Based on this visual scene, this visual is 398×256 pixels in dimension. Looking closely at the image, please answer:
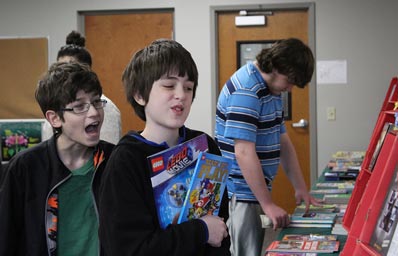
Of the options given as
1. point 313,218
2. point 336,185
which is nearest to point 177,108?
point 313,218

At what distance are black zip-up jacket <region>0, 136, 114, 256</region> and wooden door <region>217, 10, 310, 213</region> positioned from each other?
13.0 feet

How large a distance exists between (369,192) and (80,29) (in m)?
4.53

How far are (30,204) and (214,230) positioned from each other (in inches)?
20.5

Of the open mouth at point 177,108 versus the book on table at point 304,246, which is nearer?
the open mouth at point 177,108

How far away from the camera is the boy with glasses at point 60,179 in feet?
5.01

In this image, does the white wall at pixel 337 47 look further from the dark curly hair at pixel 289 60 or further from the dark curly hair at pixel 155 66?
the dark curly hair at pixel 155 66

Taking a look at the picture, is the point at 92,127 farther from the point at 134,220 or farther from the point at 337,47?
the point at 337,47

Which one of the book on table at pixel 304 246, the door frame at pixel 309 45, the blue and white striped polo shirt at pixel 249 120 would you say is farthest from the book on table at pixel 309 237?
the door frame at pixel 309 45

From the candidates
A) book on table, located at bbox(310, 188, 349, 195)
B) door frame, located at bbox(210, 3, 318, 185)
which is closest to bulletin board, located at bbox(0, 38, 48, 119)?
door frame, located at bbox(210, 3, 318, 185)

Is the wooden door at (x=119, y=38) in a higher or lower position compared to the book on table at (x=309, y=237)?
higher

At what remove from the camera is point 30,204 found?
1538mm

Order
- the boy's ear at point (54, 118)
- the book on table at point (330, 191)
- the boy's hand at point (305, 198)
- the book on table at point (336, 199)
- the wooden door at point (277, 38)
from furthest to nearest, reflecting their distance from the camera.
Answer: the wooden door at point (277, 38) → the book on table at point (330, 191) → the book on table at point (336, 199) → the boy's hand at point (305, 198) → the boy's ear at point (54, 118)

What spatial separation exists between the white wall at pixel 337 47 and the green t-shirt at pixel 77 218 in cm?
381

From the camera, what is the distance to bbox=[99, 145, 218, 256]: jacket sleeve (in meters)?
1.27
